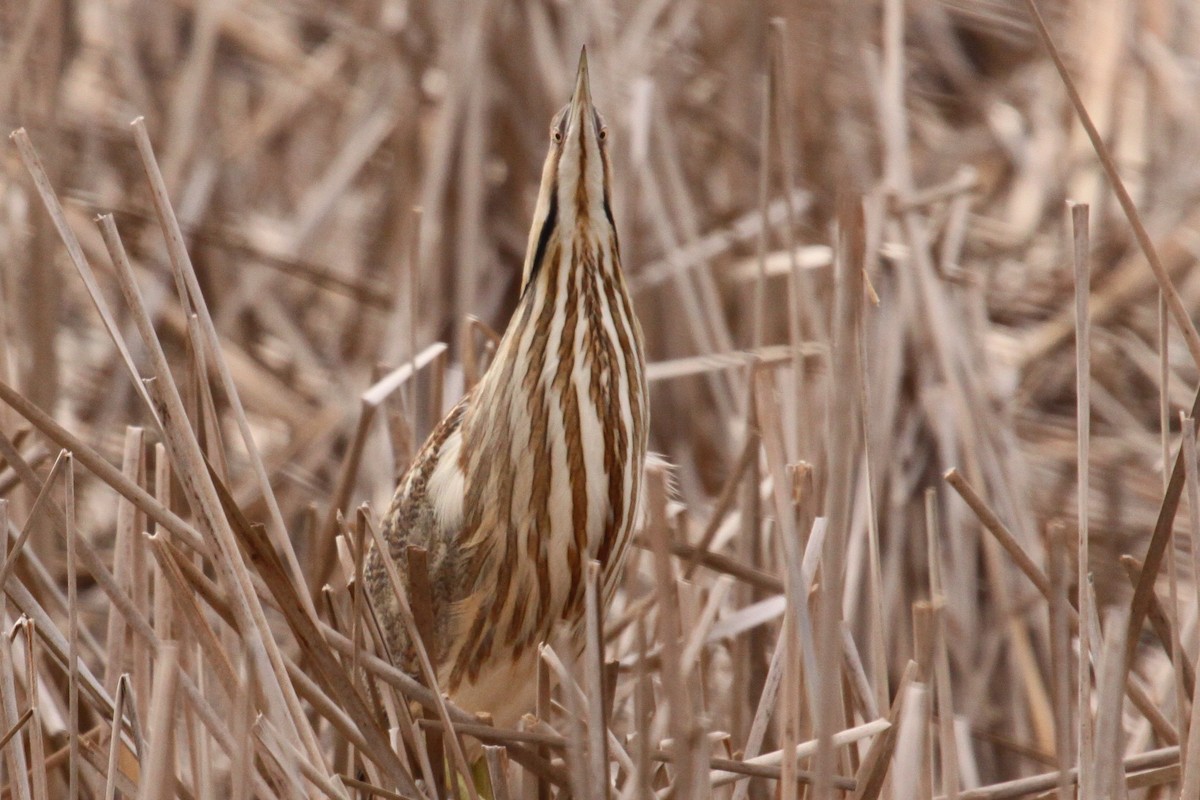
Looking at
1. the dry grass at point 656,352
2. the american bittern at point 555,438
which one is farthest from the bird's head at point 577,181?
the dry grass at point 656,352

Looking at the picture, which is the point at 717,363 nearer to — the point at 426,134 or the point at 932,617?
the point at 426,134

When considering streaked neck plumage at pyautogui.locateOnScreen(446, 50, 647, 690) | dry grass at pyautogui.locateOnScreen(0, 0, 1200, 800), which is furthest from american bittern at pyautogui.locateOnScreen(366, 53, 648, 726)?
dry grass at pyautogui.locateOnScreen(0, 0, 1200, 800)

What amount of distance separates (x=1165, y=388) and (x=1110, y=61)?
2.12 m

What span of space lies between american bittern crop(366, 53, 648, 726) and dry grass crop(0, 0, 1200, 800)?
133mm

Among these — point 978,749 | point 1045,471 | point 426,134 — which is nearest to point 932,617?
point 978,749

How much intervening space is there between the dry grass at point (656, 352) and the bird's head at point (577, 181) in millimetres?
212

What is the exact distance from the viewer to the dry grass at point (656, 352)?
1569 millimetres

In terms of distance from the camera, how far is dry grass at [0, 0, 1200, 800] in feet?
5.15

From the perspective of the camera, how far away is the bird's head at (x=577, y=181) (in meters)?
1.82

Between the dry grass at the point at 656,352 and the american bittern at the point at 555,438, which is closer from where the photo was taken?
the dry grass at the point at 656,352

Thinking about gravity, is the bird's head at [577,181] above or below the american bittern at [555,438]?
above

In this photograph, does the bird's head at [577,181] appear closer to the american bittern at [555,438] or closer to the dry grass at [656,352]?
the american bittern at [555,438]

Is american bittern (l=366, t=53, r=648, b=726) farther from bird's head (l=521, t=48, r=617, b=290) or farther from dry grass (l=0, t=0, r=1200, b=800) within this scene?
dry grass (l=0, t=0, r=1200, b=800)

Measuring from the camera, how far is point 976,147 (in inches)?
152
